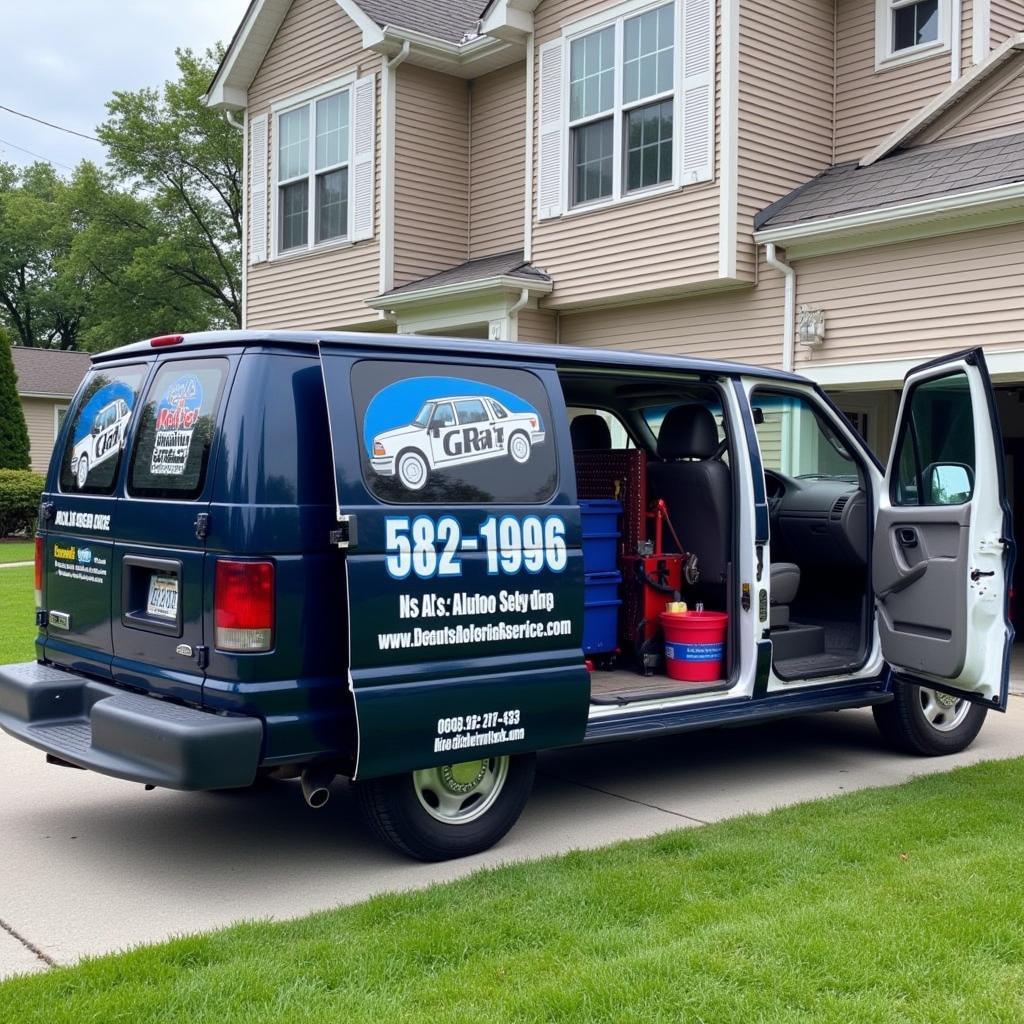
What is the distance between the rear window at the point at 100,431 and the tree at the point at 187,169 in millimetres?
32974

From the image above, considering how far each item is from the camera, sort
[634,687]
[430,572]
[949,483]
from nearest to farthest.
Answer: [430,572], [949,483], [634,687]

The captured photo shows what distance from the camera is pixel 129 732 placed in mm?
4531

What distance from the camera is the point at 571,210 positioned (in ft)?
43.9

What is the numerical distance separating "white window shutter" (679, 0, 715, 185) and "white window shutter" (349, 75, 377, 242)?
4.52 metres

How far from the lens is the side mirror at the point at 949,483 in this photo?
5.85 metres

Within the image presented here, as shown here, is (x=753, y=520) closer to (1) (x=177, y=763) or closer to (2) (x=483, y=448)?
(2) (x=483, y=448)

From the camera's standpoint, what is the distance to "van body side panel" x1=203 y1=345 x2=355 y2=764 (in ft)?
14.8

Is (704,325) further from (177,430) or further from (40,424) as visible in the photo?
(40,424)

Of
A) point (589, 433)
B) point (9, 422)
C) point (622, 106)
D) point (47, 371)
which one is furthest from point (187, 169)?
point (589, 433)

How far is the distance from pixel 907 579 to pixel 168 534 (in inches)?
137

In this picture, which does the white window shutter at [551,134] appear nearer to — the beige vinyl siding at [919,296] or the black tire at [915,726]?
the beige vinyl siding at [919,296]

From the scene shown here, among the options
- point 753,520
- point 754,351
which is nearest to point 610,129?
point 754,351

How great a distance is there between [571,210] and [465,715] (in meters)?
9.44

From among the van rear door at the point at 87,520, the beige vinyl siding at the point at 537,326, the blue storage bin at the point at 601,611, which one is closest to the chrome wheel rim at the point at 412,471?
the van rear door at the point at 87,520
